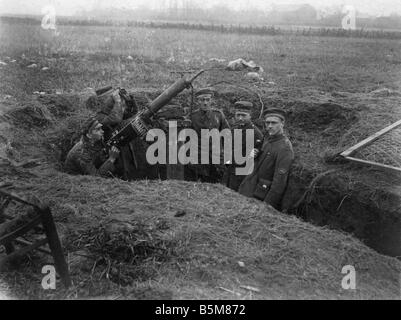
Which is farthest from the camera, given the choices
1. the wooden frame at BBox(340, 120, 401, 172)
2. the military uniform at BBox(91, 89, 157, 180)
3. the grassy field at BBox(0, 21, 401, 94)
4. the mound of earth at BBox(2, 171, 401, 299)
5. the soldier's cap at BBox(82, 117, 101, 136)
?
the grassy field at BBox(0, 21, 401, 94)

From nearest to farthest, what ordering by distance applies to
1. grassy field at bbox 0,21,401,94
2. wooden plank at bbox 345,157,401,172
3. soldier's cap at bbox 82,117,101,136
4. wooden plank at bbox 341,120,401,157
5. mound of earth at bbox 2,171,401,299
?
mound of earth at bbox 2,171,401,299
wooden plank at bbox 345,157,401,172
wooden plank at bbox 341,120,401,157
soldier's cap at bbox 82,117,101,136
grassy field at bbox 0,21,401,94

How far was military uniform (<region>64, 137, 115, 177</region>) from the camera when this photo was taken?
19.6 ft

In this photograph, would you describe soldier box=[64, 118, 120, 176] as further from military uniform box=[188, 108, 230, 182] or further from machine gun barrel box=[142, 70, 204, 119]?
military uniform box=[188, 108, 230, 182]

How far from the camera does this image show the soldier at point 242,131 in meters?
6.22

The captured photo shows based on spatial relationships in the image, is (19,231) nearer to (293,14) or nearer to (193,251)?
(193,251)

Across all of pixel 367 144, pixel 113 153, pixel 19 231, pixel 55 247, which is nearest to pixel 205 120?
pixel 113 153

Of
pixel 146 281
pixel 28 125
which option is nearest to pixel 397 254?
pixel 146 281

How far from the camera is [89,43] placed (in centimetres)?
1789

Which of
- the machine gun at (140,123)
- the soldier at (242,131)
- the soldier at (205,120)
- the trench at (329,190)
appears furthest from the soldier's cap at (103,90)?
the soldier at (242,131)

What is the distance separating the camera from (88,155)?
20.0 feet

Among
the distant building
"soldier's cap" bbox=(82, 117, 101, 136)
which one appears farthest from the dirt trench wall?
the distant building

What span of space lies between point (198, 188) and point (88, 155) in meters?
2.13

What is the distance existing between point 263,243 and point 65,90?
780 cm

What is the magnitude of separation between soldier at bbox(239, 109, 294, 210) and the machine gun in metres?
1.51
